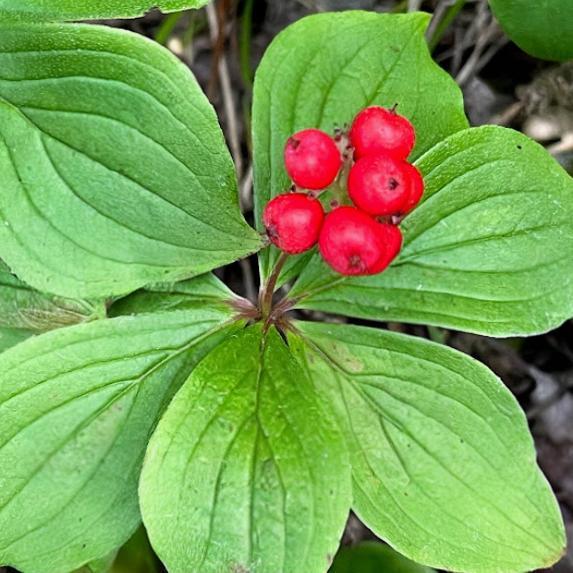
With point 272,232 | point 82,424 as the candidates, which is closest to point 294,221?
point 272,232

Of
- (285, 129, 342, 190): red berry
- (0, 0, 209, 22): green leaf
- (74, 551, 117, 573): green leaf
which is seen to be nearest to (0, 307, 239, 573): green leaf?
(74, 551, 117, 573): green leaf

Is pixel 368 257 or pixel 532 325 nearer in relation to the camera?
pixel 368 257

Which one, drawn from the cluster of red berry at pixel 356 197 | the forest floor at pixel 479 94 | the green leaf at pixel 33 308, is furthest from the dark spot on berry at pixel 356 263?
the forest floor at pixel 479 94

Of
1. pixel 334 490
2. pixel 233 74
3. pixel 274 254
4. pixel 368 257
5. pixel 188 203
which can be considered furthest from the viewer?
pixel 233 74

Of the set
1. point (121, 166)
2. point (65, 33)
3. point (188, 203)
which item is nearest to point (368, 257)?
point (188, 203)

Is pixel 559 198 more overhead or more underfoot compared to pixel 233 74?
more overhead

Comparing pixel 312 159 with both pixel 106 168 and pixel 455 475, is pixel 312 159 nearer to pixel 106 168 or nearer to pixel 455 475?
pixel 106 168

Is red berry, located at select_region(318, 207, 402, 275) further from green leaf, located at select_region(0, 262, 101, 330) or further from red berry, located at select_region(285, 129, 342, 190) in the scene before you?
green leaf, located at select_region(0, 262, 101, 330)

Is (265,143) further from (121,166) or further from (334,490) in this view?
(334,490)
